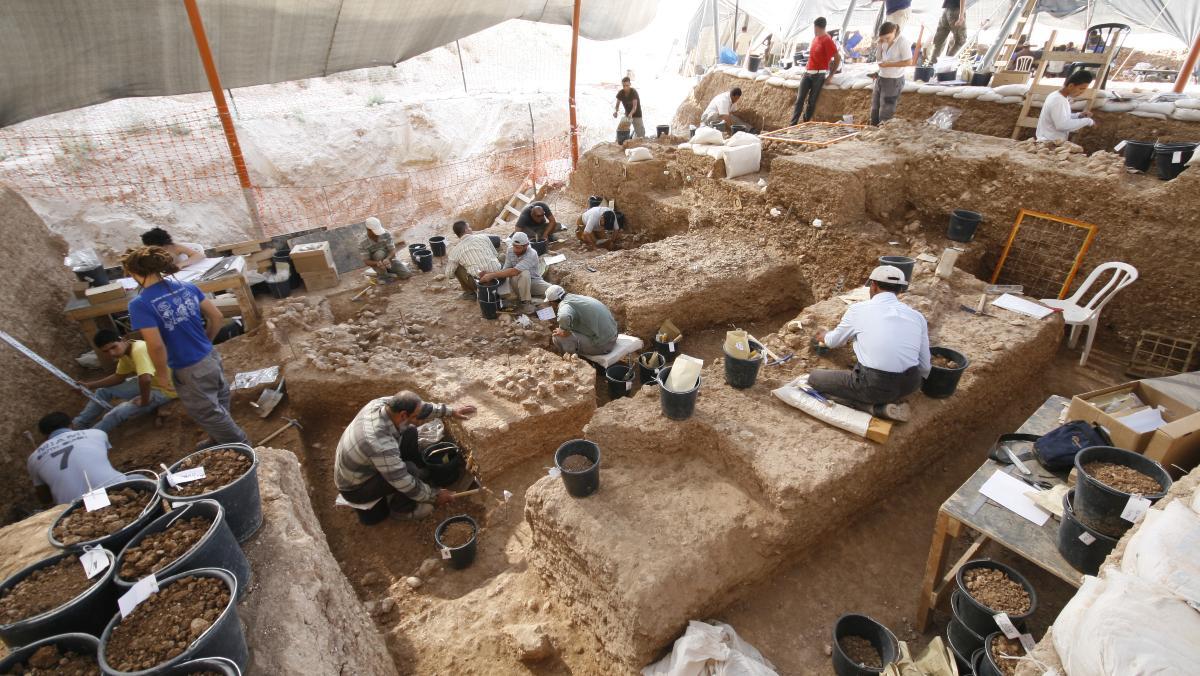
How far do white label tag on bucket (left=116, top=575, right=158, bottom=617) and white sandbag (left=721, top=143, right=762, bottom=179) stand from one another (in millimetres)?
8589

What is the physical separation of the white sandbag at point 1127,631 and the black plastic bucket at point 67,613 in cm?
417

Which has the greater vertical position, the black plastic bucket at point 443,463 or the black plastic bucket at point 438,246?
the black plastic bucket at point 438,246

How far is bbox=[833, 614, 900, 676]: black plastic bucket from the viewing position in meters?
3.18

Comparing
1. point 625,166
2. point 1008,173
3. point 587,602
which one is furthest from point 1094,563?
point 625,166

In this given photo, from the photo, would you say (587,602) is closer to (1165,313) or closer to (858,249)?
(858,249)

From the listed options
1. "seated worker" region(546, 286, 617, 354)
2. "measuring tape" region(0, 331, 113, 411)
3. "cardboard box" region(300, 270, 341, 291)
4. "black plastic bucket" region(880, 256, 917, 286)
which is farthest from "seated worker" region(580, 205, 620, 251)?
"measuring tape" region(0, 331, 113, 411)

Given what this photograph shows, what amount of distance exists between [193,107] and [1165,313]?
21613 mm

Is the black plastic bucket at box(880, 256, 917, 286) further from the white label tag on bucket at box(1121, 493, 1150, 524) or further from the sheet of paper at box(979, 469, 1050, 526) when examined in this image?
the white label tag on bucket at box(1121, 493, 1150, 524)

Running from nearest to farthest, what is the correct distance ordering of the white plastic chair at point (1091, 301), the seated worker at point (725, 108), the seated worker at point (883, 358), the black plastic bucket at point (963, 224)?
the seated worker at point (883, 358) → the white plastic chair at point (1091, 301) → the black plastic bucket at point (963, 224) → the seated worker at point (725, 108)

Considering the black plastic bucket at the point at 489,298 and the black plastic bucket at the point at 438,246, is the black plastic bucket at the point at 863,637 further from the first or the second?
the black plastic bucket at the point at 438,246

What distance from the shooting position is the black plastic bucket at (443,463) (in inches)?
221

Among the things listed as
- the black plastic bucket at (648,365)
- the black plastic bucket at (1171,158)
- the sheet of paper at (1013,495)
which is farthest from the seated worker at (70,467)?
the black plastic bucket at (1171,158)

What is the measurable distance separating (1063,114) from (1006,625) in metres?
7.12

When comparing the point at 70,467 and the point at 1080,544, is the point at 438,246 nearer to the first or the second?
the point at 70,467
